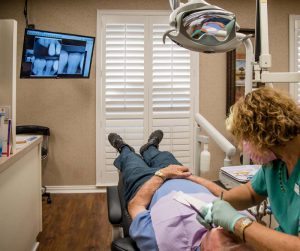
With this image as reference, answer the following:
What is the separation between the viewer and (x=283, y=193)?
3.54 ft

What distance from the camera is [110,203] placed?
5.43ft

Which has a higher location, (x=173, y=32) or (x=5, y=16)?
(x=5, y=16)

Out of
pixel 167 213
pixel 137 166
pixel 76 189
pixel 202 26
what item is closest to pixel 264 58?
pixel 202 26

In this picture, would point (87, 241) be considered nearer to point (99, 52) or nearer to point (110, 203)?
point (110, 203)

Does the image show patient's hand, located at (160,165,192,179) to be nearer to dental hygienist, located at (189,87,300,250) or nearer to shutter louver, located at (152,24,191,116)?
dental hygienist, located at (189,87,300,250)

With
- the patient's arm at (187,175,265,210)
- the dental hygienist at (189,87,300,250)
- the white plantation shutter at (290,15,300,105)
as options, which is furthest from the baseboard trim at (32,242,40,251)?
the white plantation shutter at (290,15,300,105)

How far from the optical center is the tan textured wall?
11.8 feet

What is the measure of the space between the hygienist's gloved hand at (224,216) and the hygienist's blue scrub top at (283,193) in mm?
165

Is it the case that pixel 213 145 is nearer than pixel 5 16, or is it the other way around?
pixel 5 16

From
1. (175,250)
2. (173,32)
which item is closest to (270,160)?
(175,250)

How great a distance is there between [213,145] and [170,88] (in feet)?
2.89

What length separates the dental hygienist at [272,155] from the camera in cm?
93

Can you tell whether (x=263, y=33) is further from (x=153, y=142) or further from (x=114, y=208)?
(x=153, y=142)

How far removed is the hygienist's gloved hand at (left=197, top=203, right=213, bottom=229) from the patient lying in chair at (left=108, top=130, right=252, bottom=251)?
1.0 inches
